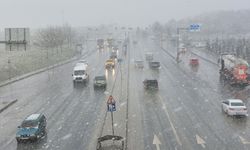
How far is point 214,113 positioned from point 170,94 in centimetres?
1104

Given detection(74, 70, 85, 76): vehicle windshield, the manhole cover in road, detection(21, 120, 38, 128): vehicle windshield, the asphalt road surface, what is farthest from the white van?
the manhole cover in road

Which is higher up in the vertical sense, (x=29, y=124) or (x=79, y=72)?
(x=79, y=72)

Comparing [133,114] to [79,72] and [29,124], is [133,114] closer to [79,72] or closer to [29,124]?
[29,124]

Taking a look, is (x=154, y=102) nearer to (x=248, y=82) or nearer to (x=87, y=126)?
(x=87, y=126)

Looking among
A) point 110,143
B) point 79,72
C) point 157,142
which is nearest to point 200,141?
point 157,142

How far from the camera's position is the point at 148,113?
125ft

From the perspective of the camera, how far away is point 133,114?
124ft

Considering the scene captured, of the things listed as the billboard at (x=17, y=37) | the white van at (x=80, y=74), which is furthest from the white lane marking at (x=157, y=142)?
the white van at (x=80, y=74)

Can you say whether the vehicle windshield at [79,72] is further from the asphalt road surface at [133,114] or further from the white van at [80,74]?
the asphalt road surface at [133,114]

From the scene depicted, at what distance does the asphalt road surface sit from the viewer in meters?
29.0

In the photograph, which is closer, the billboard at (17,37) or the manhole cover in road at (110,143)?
the manhole cover in road at (110,143)

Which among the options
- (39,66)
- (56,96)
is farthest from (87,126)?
(39,66)

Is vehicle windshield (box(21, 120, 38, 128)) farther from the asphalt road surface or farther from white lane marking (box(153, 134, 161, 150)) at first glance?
white lane marking (box(153, 134, 161, 150))

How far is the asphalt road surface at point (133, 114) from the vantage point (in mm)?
29048
